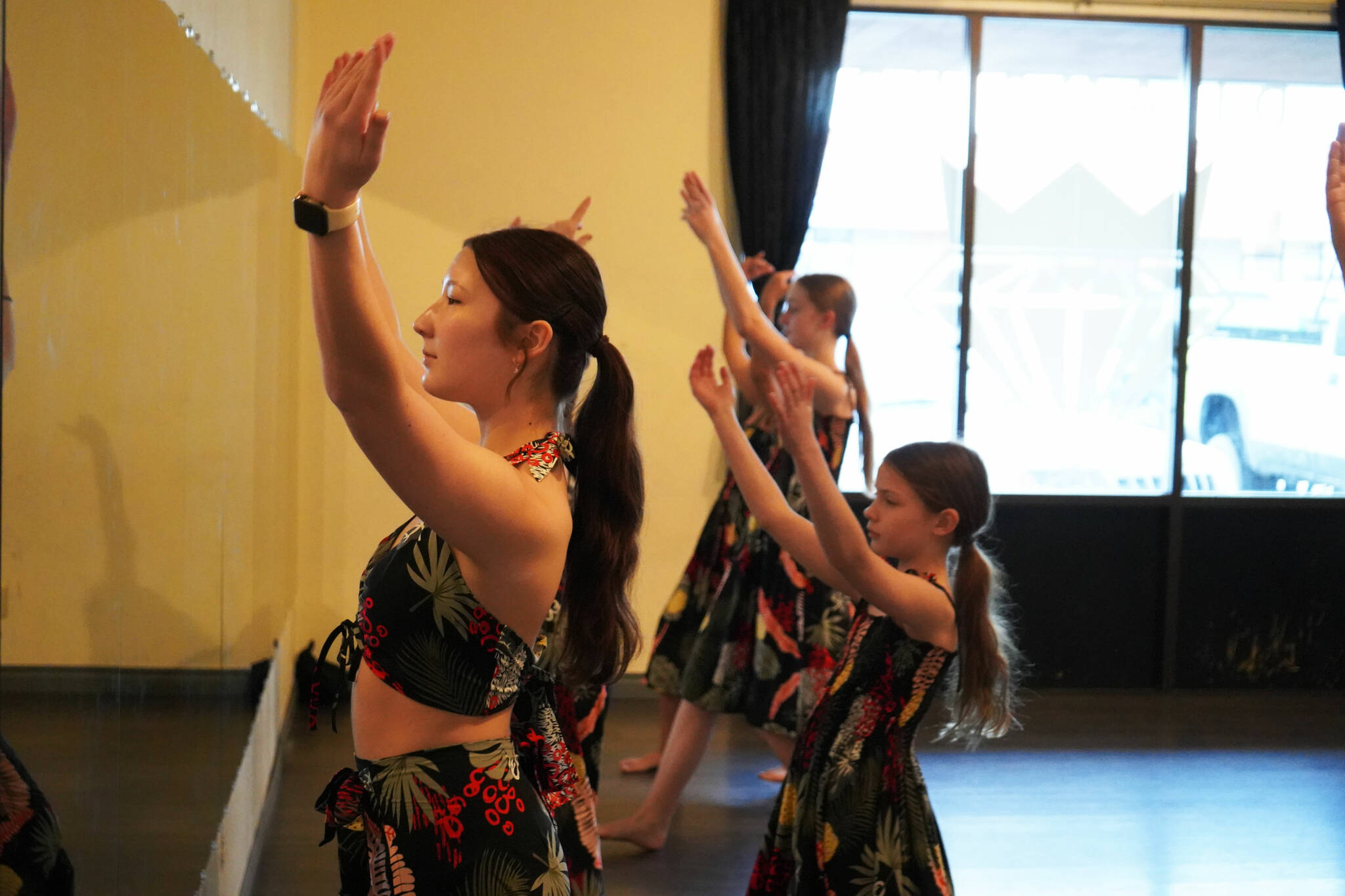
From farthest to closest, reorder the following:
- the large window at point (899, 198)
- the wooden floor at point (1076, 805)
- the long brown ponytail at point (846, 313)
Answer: the large window at point (899, 198)
the long brown ponytail at point (846, 313)
the wooden floor at point (1076, 805)

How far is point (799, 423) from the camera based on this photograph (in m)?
2.01

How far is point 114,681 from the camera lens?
4.72 feet

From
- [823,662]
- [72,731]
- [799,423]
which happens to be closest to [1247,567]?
[823,662]

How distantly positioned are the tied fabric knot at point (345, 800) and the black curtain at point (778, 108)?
386 cm

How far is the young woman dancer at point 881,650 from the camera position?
2074 mm

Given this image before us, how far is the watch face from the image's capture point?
3.05 ft

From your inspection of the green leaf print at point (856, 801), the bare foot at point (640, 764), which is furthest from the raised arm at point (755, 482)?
the bare foot at point (640, 764)

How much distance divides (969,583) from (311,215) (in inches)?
63.1

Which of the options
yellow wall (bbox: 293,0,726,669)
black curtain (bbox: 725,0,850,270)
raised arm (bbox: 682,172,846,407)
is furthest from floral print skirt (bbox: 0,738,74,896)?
black curtain (bbox: 725,0,850,270)

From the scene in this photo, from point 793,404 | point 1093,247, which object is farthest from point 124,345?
point 1093,247

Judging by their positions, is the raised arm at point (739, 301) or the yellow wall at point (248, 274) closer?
the yellow wall at point (248, 274)

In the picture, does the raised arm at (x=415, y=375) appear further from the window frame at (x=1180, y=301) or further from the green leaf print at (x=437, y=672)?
the window frame at (x=1180, y=301)

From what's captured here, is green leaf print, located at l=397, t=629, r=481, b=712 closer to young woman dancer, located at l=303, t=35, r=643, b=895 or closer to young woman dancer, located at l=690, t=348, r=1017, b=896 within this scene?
young woman dancer, located at l=303, t=35, r=643, b=895

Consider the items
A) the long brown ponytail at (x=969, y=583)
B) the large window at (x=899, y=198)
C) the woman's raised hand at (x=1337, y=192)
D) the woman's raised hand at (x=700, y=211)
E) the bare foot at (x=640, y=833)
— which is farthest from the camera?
the large window at (x=899, y=198)
